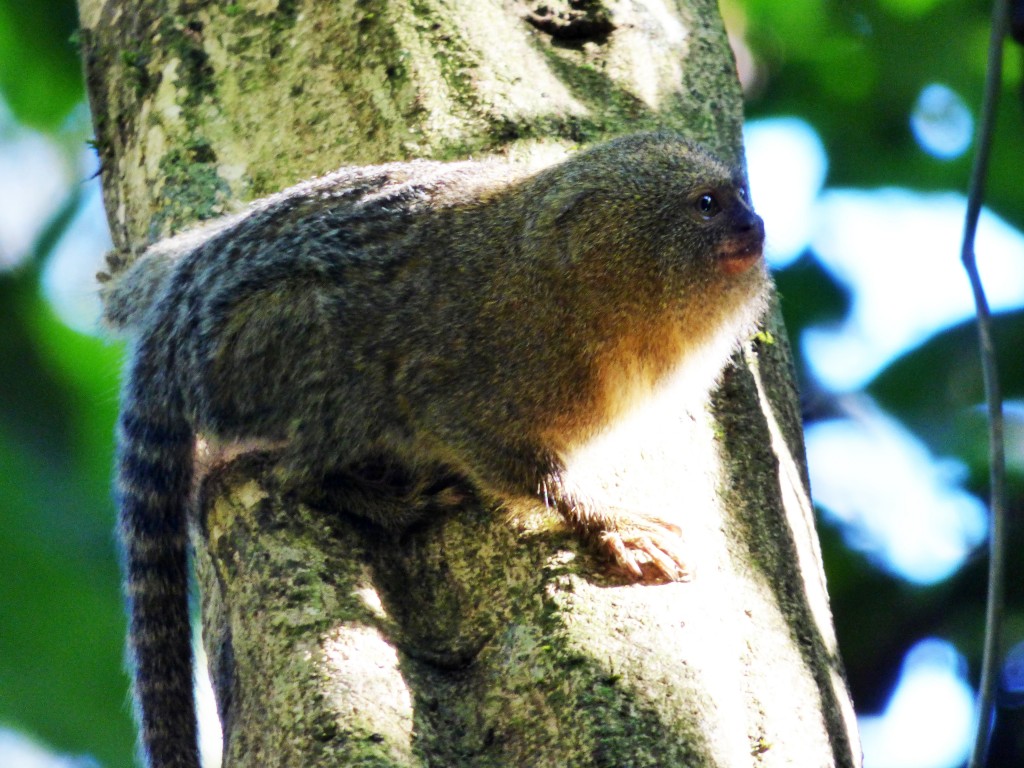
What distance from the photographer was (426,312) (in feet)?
12.9

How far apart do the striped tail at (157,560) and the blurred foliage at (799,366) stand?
1185 mm

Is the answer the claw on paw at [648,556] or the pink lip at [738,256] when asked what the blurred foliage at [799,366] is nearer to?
the pink lip at [738,256]

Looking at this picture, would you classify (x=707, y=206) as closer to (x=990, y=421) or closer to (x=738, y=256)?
(x=738, y=256)

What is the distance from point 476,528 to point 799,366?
14.3 ft

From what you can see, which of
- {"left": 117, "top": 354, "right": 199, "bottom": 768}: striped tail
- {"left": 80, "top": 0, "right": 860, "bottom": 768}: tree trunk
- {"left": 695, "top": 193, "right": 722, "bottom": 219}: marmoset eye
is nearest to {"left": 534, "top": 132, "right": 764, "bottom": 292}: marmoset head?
{"left": 695, "top": 193, "right": 722, "bottom": 219}: marmoset eye

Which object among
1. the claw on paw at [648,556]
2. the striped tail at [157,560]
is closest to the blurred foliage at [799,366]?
the striped tail at [157,560]

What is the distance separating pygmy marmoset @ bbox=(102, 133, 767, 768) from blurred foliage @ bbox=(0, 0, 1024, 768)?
56.1 inches

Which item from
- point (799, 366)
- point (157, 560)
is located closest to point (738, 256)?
point (157, 560)

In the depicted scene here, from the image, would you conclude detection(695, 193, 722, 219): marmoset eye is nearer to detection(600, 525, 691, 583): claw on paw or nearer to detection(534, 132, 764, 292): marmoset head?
detection(534, 132, 764, 292): marmoset head

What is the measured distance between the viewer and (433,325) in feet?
12.9

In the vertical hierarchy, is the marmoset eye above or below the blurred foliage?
above

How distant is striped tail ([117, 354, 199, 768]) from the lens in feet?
12.1

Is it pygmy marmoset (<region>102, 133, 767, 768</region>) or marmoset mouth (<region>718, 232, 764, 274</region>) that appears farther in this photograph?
marmoset mouth (<region>718, 232, 764, 274</region>)

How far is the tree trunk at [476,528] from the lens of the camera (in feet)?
9.45
